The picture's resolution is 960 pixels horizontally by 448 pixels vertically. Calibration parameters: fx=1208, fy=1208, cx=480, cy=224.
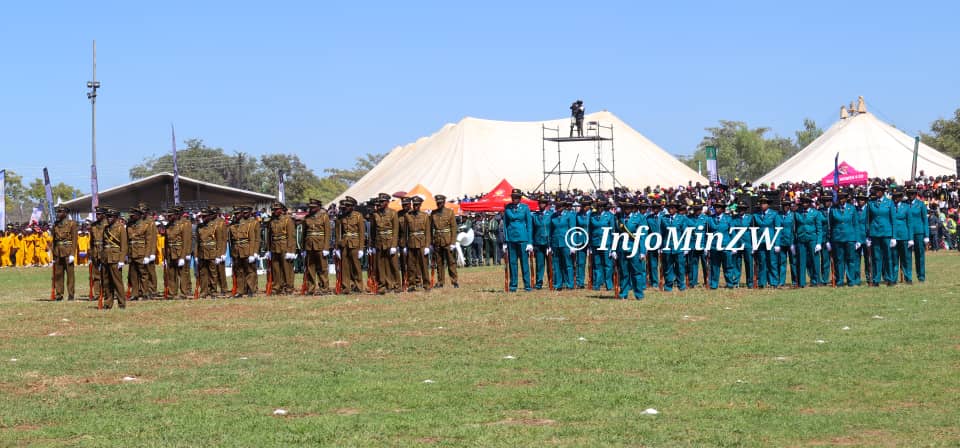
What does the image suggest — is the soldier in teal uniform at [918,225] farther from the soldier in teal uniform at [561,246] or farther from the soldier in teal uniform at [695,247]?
the soldier in teal uniform at [561,246]

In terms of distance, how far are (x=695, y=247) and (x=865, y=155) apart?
4182 centimetres

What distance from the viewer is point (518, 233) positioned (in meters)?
23.0

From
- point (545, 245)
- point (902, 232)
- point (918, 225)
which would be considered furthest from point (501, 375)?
point (918, 225)

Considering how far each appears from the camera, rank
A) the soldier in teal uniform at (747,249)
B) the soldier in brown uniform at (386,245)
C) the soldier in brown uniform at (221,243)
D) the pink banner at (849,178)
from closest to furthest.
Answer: the soldier in teal uniform at (747,249)
the soldier in brown uniform at (386,245)
the soldier in brown uniform at (221,243)
the pink banner at (849,178)

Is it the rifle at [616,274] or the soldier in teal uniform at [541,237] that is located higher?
the soldier in teal uniform at [541,237]

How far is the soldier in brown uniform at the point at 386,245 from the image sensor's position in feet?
76.6

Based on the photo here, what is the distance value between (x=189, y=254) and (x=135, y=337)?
8.49 m

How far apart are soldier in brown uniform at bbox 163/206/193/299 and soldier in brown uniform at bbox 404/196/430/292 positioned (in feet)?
14.6

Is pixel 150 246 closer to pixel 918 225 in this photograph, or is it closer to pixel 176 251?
pixel 176 251

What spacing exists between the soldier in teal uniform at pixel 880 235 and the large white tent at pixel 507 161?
46627mm

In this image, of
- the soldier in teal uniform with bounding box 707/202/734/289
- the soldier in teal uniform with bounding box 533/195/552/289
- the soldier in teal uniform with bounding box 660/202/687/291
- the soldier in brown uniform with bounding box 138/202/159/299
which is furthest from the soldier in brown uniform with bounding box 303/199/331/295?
the soldier in teal uniform with bounding box 707/202/734/289

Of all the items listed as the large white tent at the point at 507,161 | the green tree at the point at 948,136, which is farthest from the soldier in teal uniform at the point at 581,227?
the green tree at the point at 948,136

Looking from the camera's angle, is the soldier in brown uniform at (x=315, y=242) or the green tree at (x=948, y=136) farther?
the green tree at (x=948, y=136)

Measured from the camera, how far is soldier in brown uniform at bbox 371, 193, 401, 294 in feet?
76.6
